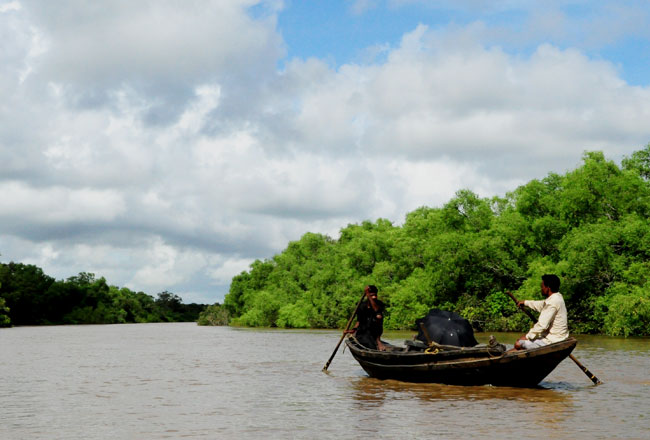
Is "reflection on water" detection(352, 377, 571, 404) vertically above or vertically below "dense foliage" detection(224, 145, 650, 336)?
below

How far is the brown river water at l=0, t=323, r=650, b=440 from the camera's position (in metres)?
12.3

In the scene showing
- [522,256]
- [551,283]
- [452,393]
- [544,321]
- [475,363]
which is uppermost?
[522,256]

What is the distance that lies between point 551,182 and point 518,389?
134ft

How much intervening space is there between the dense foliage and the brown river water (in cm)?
1930

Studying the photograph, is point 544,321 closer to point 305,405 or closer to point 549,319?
point 549,319

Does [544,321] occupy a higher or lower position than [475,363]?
higher

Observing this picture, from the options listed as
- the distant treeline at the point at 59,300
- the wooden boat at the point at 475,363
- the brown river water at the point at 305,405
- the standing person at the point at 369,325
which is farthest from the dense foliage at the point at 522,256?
the distant treeline at the point at 59,300

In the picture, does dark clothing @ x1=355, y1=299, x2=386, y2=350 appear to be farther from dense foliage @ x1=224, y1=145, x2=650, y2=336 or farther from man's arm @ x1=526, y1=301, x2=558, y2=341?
dense foliage @ x1=224, y1=145, x2=650, y2=336

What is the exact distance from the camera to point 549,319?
652 inches

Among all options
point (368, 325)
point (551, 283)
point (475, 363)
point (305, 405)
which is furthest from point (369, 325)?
point (551, 283)

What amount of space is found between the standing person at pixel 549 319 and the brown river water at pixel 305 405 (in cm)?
Answer: 125

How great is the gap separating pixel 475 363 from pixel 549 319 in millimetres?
2024

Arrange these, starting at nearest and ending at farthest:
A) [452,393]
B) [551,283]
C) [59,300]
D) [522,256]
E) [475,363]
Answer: [551,283] → [452,393] → [475,363] → [522,256] → [59,300]

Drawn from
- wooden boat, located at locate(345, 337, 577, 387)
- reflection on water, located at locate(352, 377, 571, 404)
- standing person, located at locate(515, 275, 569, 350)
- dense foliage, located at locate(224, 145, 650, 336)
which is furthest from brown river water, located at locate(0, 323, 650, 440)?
dense foliage, located at locate(224, 145, 650, 336)
